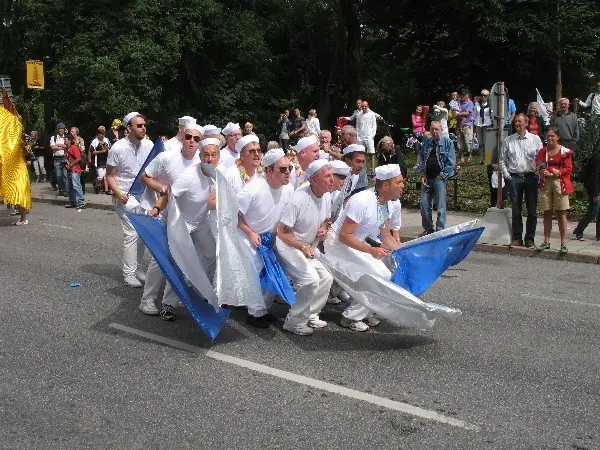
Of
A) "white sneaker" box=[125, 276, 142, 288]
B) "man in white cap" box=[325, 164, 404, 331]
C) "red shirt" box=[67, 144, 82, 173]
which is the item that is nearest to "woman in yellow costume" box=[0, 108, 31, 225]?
"red shirt" box=[67, 144, 82, 173]

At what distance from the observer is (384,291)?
6688 millimetres

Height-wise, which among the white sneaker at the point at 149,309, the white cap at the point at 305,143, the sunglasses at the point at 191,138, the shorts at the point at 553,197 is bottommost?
the white sneaker at the point at 149,309

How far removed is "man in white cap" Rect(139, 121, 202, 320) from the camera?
7.91m

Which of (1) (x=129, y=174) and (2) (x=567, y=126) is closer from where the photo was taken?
(1) (x=129, y=174)

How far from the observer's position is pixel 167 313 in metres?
7.73

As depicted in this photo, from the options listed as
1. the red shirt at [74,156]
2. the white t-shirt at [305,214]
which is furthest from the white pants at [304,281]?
the red shirt at [74,156]

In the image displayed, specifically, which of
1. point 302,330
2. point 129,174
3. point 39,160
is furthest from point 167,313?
point 39,160

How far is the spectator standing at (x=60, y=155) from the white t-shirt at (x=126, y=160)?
440 inches

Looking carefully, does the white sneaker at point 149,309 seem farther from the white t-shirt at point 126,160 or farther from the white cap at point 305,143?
the white cap at point 305,143

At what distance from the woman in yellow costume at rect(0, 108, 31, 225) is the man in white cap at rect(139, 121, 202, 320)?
7.45m

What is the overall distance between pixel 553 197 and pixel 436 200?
1855 millimetres

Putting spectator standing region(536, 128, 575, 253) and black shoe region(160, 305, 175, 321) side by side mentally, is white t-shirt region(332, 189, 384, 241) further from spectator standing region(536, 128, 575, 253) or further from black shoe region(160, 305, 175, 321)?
spectator standing region(536, 128, 575, 253)

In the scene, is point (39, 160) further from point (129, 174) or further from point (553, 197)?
point (553, 197)

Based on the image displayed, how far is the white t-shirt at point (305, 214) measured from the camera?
7.04 metres
